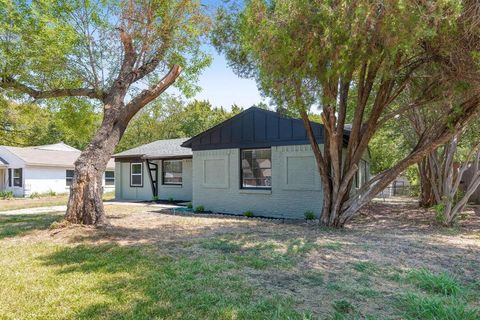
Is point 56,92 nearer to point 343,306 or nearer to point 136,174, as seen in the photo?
point 343,306

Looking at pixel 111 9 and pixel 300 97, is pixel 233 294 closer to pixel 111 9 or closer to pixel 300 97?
pixel 300 97

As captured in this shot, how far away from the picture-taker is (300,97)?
7.01 meters

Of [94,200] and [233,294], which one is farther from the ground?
[94,200]

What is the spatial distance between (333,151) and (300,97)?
77.9 inches

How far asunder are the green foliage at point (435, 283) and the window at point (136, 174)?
15.9 metres

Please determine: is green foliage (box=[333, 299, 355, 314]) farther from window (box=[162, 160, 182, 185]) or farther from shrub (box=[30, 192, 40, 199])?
shrub (box=[30, 192, 40, 199])

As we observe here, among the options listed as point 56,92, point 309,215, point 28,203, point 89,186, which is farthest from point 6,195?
point 309,215

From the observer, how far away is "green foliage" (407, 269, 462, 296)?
3.90 m

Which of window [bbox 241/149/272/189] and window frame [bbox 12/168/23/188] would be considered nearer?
window [bbox 241/149/272/189]

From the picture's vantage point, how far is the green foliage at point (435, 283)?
12.8 feet

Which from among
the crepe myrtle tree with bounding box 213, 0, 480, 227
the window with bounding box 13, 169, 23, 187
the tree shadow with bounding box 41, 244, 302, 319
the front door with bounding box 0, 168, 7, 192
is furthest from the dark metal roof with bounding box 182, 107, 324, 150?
the front door with bounding box 0, 168, 7, 192

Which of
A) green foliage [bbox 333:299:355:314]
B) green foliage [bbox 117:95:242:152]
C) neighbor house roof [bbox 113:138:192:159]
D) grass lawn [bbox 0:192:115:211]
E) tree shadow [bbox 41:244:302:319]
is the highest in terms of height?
green foliage [bbox 117:95:242:152]

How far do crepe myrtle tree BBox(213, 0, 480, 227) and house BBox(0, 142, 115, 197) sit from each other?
18132mm

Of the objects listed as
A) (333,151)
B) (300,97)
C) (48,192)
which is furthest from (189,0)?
(48,192)
